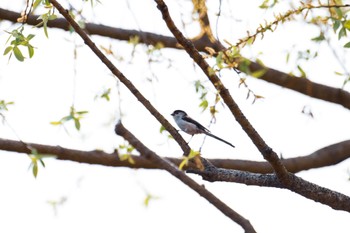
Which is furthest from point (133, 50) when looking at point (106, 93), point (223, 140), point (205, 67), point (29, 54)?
point (223, 140)

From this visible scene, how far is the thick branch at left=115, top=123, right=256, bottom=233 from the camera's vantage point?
1803 millimetres

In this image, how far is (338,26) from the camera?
2752mm

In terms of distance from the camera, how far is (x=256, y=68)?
402cm

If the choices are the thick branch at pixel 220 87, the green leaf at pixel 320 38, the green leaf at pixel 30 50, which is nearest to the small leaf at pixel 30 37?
the green leaf at pixel 30 50

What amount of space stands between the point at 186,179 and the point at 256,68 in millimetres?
2266

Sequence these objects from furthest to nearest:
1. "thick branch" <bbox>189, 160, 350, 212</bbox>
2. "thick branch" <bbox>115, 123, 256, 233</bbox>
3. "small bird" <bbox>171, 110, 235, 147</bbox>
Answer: "small bird" <bbox>171, 110, 235, 147</bbox>, "thick branch" <bbox>189, 160, 350, 212</bbox>, "thick branch" <bbox>115, 123, 256, 233</bbox>

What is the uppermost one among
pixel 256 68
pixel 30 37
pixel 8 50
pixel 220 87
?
pixel 256 68

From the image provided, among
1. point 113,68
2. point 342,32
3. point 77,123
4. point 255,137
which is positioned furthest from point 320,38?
point 77,123

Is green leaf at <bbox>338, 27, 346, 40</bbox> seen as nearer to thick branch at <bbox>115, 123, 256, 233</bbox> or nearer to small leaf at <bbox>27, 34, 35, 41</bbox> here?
thick branch at <bbox>115, 123, 256, 233</bbox>

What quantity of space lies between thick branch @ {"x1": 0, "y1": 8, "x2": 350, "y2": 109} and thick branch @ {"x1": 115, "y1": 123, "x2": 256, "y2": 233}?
1.42m

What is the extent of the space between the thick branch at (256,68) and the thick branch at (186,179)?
4.67ft

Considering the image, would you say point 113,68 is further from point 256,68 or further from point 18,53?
point 256,68

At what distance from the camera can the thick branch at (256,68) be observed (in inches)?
146

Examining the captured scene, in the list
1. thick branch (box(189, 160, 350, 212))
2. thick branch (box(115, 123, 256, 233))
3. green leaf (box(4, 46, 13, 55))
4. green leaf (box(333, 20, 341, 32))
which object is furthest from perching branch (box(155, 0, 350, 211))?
green leaf (box(4, 46, 13, 55))
